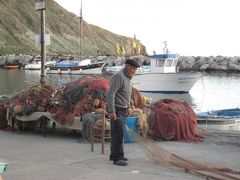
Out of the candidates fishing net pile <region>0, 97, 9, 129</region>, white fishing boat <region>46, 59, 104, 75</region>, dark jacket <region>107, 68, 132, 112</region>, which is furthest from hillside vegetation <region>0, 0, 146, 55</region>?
dark jacket <region>107, 68, 132, 112</region>

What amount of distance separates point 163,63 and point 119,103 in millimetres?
38109

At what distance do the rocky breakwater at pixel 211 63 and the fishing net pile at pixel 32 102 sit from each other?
77114 millimetres

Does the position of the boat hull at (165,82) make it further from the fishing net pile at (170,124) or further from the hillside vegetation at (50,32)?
the hillside vegetation at (50,32)

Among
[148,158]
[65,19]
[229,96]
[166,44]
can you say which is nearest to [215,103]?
[229,96]

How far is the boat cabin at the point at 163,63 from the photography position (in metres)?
45.4

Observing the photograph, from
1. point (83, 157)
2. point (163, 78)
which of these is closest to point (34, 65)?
point (163, 78)

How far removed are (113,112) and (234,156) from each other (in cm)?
269

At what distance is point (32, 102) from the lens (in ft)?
40.1

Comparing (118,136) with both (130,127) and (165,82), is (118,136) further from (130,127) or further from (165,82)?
(165,82)

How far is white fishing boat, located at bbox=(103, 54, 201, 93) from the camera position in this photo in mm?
47031

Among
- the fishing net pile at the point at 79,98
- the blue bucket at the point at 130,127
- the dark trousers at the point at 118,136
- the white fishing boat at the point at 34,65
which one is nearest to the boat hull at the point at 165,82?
the fishing net pile at the point at 79,98

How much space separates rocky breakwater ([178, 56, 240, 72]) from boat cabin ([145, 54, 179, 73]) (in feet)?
137

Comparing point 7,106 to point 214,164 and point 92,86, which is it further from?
point 214,164

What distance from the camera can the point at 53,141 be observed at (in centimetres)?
1137
